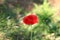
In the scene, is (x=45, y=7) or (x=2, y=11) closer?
(x=45, y=7)

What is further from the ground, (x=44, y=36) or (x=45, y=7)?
(x=45, y=7)

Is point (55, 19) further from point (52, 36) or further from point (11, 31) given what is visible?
point (11, 31)

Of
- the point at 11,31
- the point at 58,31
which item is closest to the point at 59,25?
the point at 58,31

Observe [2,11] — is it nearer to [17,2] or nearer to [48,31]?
[17,2]

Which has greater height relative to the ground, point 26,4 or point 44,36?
point 26,4

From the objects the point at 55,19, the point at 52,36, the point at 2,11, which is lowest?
the point at 52,36

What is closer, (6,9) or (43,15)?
(43,15)

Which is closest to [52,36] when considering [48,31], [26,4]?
[48,31]

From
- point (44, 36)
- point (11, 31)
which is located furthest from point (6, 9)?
point (44, 36)
